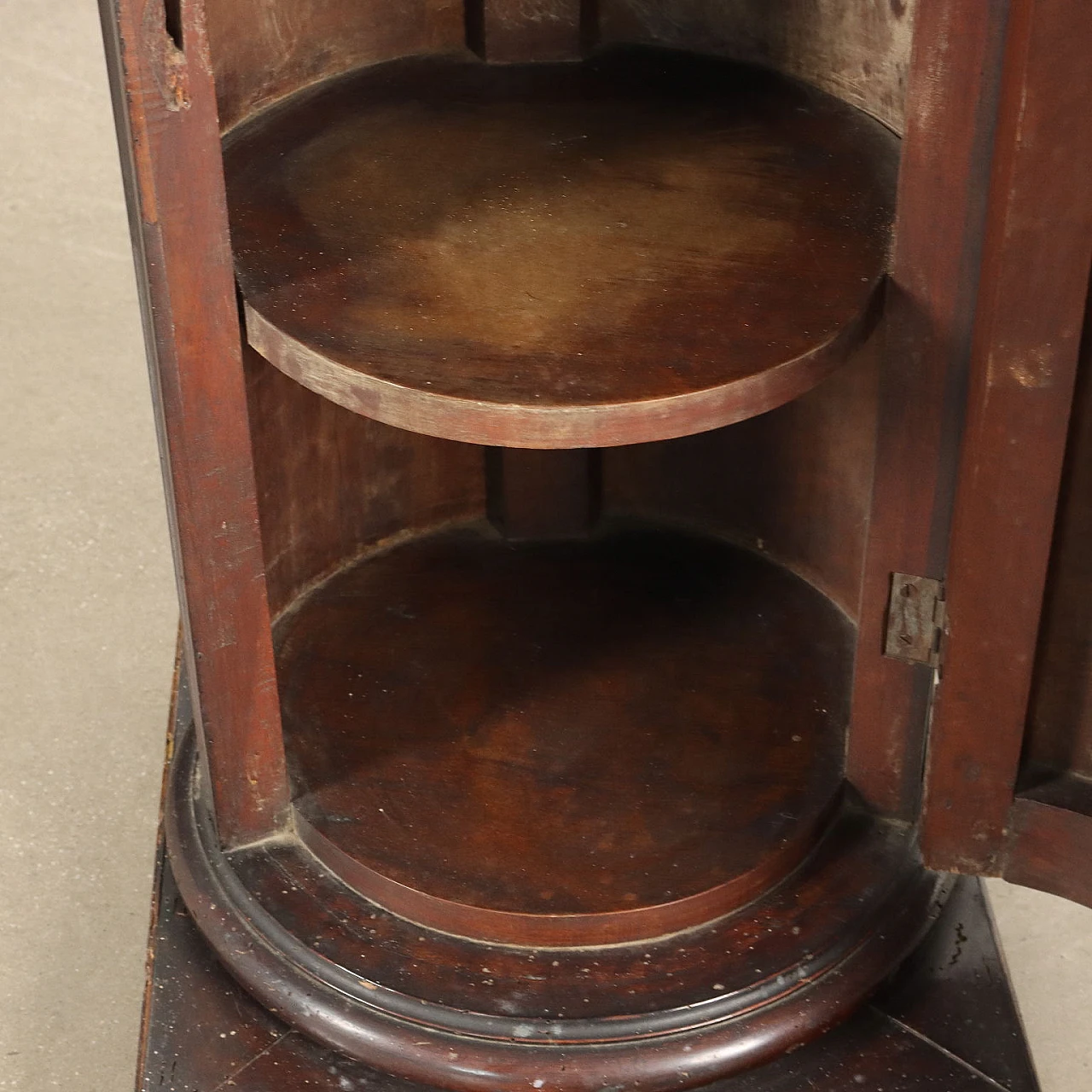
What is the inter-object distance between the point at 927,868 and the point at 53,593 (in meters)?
1.12

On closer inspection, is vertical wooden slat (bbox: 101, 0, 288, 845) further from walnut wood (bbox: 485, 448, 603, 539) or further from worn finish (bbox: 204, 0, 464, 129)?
walnut wood (bbox: 485, 448, 603, 539)

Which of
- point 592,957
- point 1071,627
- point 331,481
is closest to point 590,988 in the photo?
point 592,957

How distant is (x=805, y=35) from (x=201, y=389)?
1.98ft

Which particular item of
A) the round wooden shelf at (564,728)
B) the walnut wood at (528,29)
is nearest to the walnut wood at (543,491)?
the round wooden shelf at (564,728)

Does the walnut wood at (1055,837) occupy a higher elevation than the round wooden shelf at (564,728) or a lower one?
higher

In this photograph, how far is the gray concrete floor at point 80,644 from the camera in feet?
5.53

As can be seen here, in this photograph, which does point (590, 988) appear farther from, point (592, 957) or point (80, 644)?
point (80, 644)

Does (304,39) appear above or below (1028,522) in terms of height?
above

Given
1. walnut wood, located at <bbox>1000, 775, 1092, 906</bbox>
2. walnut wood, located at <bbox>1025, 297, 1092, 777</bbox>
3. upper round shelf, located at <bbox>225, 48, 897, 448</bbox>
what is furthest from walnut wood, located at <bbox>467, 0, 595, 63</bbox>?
walnut wood, located at <bbox>1000, 775, 1092, 906</bbox>

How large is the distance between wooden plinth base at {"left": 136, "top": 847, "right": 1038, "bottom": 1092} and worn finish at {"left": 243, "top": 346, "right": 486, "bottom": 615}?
368 mm

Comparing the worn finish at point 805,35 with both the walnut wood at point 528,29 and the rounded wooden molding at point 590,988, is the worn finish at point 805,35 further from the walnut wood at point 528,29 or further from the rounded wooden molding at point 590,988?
the rounded wooden molding at point 590,988

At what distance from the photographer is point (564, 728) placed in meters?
1.57

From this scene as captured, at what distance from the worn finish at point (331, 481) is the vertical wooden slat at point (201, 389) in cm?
19

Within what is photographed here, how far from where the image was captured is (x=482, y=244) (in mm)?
1299
